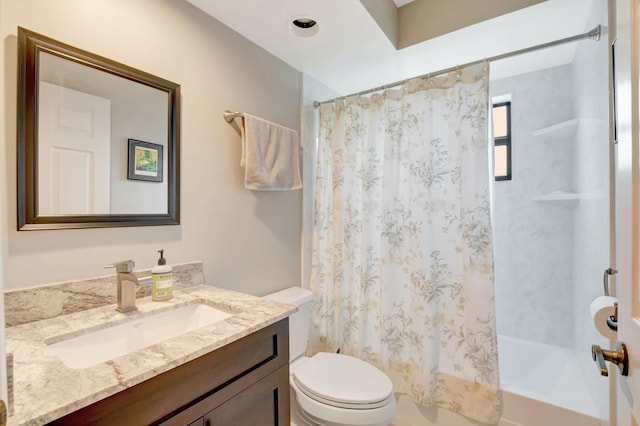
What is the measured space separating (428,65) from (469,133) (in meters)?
0.73

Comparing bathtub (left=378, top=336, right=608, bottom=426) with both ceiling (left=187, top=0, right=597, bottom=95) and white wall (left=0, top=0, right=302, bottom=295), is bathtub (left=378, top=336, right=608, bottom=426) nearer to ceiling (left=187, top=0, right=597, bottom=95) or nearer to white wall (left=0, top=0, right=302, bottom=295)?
white wall (left=0, top=0, right=302, bottom=295)

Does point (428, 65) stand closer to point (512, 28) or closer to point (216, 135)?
point (512, 28)

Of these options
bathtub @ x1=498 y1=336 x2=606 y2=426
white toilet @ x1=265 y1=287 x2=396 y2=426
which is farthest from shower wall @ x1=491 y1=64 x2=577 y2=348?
white toilet @ x1=265 y1=287 x2=396 y2=426

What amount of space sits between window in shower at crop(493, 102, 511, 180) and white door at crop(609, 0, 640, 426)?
1938 mm

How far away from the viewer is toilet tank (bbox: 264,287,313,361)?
1.70m

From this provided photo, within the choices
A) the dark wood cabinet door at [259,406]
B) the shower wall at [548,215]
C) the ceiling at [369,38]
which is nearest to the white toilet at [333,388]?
the dark wood cabinet door at [259,406]

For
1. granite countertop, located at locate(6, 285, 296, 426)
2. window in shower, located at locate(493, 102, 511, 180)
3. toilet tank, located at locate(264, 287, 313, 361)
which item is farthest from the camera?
window in shower, located at locate(493, 102, 511, 180)

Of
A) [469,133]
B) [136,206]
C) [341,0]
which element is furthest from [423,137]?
[136,206]

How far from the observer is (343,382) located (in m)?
1.51

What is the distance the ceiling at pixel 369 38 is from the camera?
4.85 ft

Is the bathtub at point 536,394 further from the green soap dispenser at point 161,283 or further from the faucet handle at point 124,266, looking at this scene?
the faucet handle at point 124,266

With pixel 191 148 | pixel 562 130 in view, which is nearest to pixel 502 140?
pixel 562 130

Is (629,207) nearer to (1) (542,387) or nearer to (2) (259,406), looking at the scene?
(2) (259,406)

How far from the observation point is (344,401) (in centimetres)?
133
